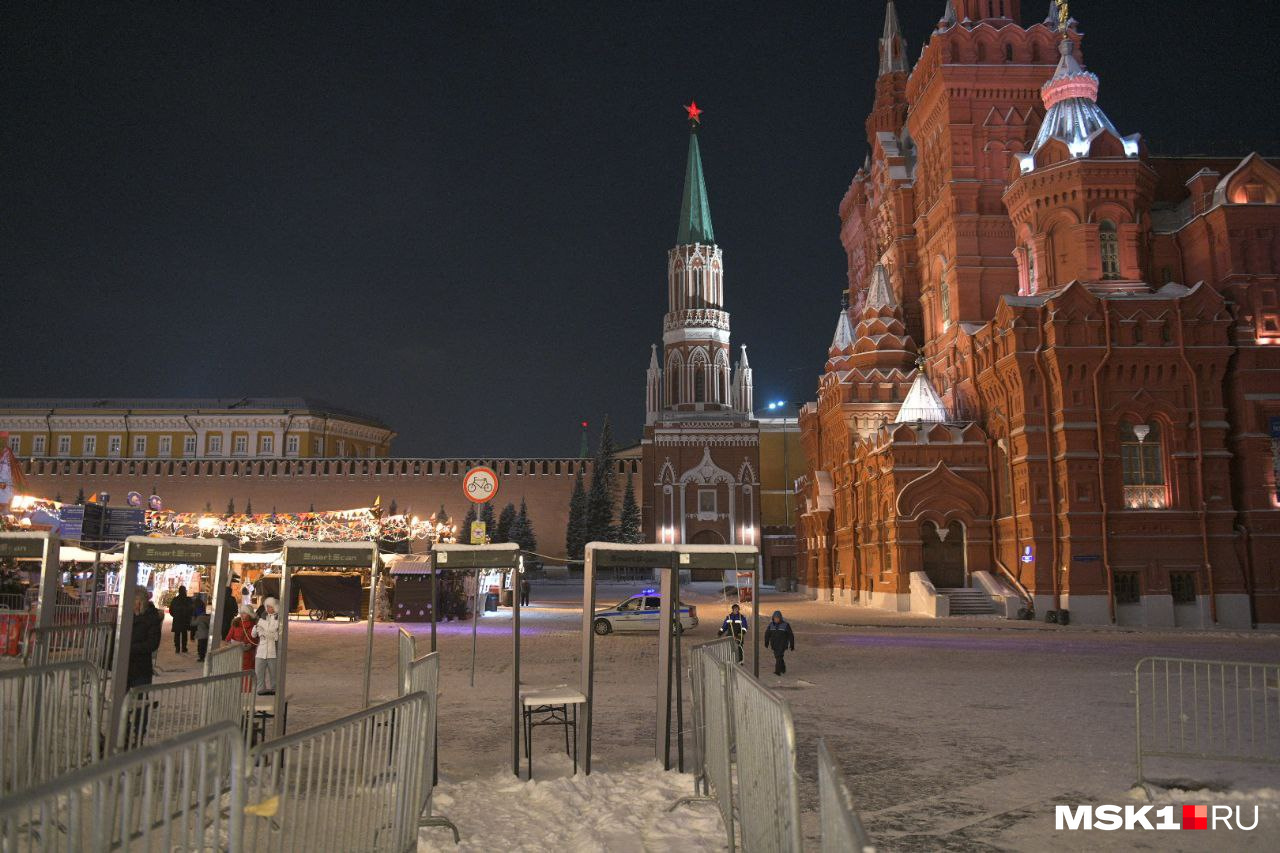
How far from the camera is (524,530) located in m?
65.3

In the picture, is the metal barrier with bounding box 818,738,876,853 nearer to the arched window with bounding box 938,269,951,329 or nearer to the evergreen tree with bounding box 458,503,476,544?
the arched window with bounding box 938,269,951,329

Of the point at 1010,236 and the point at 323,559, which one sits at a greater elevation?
the point at 1010,236

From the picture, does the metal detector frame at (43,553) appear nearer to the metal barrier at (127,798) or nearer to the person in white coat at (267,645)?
the person in white coat at (267,645)

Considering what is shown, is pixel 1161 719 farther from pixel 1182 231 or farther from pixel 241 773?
pixel 1182 231

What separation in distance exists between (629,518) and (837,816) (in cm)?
6209

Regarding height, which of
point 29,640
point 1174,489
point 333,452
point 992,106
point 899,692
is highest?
point 992,106

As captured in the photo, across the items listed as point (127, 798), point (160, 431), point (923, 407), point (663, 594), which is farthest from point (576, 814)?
point (160, 431)

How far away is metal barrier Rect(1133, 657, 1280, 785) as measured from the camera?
26.6ft

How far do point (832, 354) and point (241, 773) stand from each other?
150 feet

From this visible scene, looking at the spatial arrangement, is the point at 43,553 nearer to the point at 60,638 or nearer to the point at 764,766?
the point at 60,638

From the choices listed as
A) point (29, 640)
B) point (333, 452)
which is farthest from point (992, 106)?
point (333, 452)

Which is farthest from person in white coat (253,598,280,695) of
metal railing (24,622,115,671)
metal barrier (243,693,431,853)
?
metal barrier (243,693,431,853)

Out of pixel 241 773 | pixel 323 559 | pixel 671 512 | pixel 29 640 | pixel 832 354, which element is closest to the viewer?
pixel 241 773

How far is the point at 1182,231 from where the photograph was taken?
115ft
